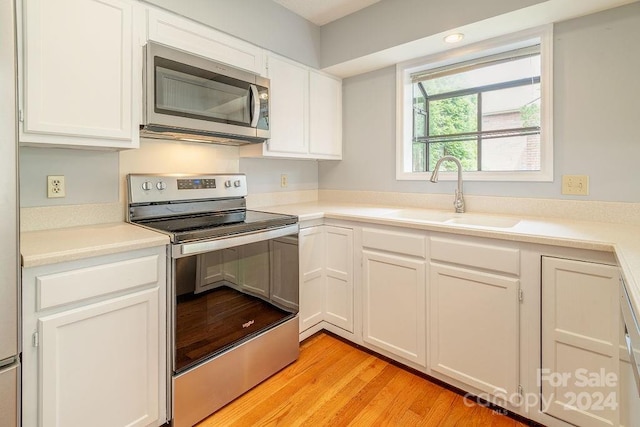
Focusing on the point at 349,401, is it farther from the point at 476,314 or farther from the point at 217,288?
the point at 217,288

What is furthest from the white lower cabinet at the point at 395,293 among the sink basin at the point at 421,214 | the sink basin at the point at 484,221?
the sink basin at the point at 484,221

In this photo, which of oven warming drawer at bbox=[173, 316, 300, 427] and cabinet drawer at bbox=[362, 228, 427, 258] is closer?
oven warming drawer at bbox=[173, 316, 300, 427]

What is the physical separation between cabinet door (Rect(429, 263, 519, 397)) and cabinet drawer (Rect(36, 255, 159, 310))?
4.45ft

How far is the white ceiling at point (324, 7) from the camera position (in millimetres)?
2291

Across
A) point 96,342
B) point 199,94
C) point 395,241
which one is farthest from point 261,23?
point 96,342

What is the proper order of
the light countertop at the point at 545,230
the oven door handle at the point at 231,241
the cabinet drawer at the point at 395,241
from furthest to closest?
the cabinet drawer at the point at 395,241 < the oven door handle at the point at 231,241 < the light countertop at the point at 545,230

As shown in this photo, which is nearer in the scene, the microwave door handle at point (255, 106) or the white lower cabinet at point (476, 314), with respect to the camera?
the white lower cabinet at point (476, 314)

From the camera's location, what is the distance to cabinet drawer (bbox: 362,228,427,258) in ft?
5.91

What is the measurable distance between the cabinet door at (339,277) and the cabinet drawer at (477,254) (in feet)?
1.92

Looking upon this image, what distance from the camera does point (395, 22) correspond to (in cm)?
220

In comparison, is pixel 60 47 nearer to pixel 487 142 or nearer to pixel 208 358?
pixel 208 358

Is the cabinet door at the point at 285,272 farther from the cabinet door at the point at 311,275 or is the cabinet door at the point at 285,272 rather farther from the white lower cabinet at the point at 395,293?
the white lower cabinet at the point at 395,293

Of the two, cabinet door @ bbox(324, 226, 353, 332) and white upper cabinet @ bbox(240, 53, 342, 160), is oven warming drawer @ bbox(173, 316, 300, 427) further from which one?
white upper cabinet @ bbox(240, 53, 342, 160)

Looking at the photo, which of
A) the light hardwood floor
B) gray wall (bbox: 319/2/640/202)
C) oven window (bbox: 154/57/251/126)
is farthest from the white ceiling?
the light hardwood floor
